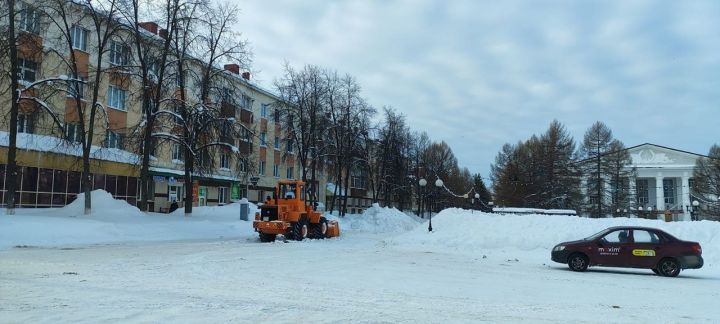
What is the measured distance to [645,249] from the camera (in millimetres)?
16016

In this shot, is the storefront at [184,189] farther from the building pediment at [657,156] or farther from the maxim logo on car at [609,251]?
the building pediment at [657,156]

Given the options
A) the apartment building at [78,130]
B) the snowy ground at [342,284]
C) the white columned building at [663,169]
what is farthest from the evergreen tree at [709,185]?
the apartment building at [78,130]

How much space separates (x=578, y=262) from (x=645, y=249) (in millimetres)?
1874

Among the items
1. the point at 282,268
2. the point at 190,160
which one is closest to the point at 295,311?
the point at 282,268

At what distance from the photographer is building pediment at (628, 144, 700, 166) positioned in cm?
7950

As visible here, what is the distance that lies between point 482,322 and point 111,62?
122ft

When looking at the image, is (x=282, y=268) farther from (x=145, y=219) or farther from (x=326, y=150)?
(x=326, y=150)

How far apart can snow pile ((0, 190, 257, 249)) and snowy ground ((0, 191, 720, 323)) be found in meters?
0.14

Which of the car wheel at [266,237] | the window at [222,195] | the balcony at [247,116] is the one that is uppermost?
the balcony at [247,116]

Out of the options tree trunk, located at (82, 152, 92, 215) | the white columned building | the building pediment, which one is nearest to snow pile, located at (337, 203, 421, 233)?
tree trunk, located at (82, 152, 92, 215)

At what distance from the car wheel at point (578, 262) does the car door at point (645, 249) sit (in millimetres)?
1276

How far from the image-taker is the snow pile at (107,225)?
73.3 ft

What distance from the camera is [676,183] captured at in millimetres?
81562

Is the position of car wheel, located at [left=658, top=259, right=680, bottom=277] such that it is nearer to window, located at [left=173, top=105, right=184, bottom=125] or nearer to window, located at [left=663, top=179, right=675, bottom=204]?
window, located at [left=173, top=105, right=184, bottom=125]
